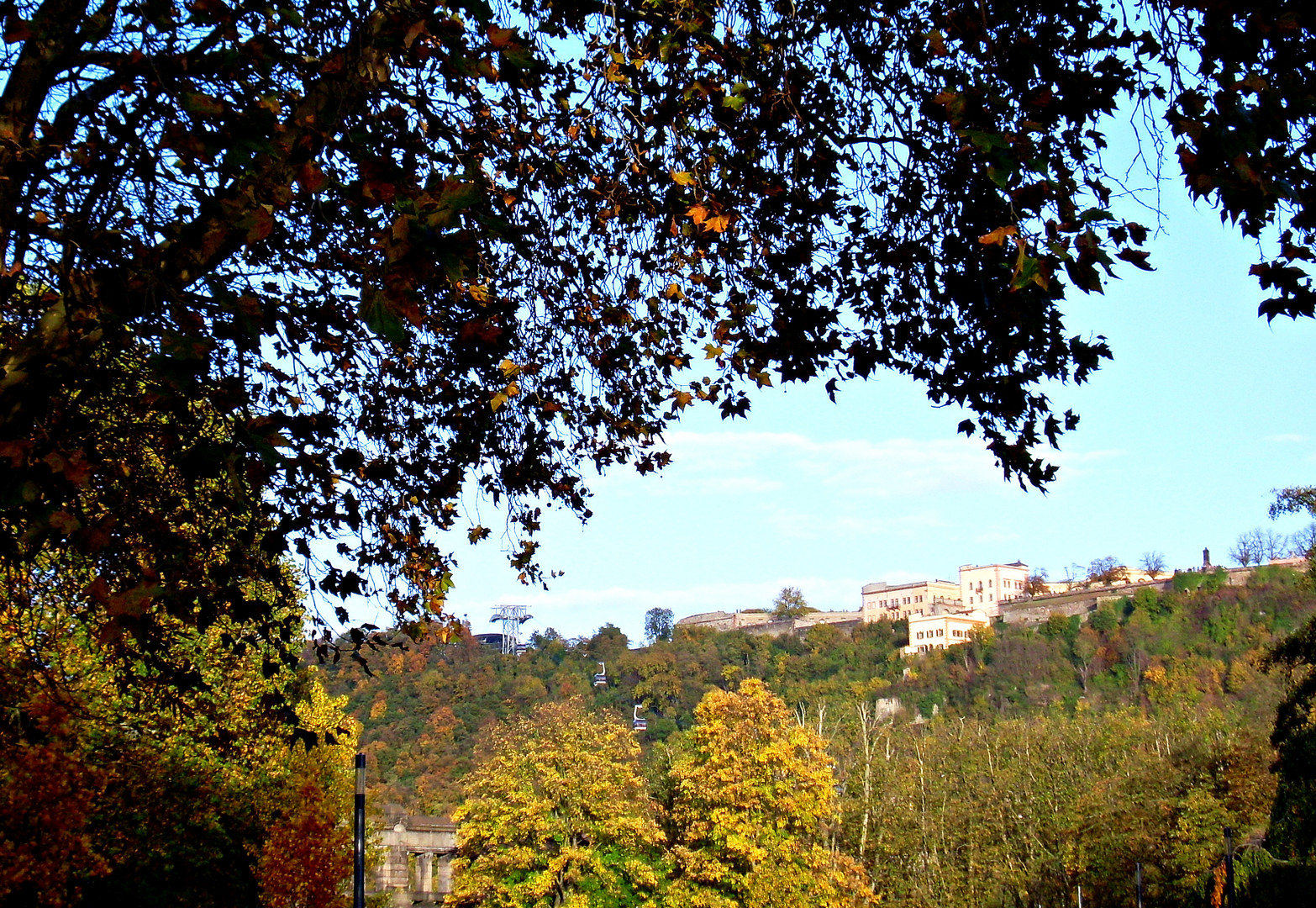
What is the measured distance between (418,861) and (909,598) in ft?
362

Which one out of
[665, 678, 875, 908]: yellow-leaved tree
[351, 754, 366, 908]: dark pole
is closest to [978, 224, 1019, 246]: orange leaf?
[351, 754, 366, 908]: dark pole

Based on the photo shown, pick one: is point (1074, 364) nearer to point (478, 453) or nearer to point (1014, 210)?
point (1014, 210)

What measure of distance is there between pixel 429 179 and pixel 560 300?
3.23 metres

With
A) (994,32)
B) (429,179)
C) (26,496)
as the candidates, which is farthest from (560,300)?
(26,496)

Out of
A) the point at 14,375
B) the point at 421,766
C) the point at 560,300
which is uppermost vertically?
the point at 560,300

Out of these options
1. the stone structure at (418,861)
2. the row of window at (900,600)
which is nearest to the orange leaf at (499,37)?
the stone structure at (418,861)

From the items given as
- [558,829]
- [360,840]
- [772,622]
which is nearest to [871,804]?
[558,829]

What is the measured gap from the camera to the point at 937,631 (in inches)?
4365

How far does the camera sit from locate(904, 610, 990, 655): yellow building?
109244mm

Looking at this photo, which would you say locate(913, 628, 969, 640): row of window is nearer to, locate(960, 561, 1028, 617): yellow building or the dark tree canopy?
locate(960, 561, 1028, 617): yellow building

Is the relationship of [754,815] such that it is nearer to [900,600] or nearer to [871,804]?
[871,804]

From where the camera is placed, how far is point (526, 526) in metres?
6.77

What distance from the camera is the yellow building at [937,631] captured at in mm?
109244

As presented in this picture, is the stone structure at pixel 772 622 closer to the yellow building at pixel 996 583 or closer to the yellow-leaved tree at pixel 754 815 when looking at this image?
the yellow building at pixel 996 583
